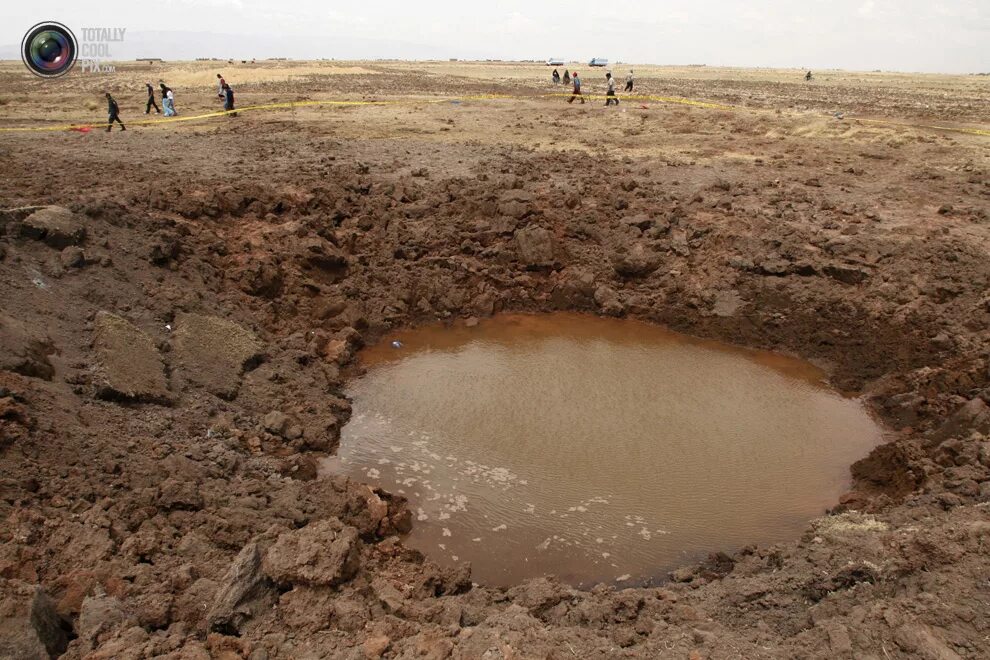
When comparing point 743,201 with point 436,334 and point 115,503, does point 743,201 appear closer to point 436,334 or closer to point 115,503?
point 436,334

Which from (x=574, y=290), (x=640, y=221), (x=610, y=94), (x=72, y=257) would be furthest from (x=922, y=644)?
(x=610, y=94)

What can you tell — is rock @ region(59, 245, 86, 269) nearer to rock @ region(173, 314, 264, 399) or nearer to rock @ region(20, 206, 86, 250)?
rock @ region(20, 206, 86, 250)

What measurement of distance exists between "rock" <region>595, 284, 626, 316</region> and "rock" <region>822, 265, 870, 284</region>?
130 inches

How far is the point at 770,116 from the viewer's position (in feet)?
65.3

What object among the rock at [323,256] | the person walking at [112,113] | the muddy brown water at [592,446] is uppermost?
the person walking at [112,113]

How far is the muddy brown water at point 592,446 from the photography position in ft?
20.9

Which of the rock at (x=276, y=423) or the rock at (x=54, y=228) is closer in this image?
the rock at (x=276, y=423)

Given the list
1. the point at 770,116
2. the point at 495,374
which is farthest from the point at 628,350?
the point at 770,116

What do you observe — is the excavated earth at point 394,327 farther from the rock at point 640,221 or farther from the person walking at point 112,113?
the person walking at point 112,113

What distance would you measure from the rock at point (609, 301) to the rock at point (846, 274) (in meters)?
3.31

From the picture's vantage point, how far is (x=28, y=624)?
372 cm

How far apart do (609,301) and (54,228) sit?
8.14 meters

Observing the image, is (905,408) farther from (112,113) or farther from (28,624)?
(112,113)

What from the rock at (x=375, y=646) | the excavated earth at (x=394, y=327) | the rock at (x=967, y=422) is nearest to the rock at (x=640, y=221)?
the excavated earth at (x=394, y=327)
